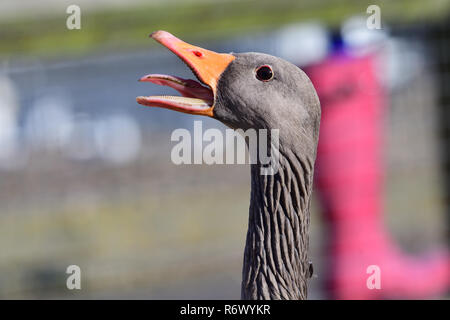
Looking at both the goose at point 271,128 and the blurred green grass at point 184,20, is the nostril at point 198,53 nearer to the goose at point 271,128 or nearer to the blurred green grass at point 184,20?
the goose at point 271,128

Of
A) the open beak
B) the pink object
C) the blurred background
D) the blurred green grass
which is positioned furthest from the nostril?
the blurred background

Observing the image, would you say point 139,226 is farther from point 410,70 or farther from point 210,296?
point 410,70

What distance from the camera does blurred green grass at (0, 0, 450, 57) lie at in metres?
2.54

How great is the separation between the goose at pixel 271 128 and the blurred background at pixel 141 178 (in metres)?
1.86

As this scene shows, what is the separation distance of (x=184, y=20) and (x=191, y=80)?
152 centimetres

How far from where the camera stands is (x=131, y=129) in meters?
4.39

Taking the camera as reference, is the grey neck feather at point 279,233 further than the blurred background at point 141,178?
No

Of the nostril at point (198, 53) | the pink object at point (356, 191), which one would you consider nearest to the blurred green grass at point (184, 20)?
the pink object at point (356, 191)

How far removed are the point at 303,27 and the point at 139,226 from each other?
7.07 ft

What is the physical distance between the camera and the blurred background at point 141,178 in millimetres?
3453

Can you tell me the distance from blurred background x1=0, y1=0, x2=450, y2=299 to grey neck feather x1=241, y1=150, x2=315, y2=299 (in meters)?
1.87

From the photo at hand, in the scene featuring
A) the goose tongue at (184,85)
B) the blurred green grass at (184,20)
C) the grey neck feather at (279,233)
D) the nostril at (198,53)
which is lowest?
the grey neck feather at (279,233)
